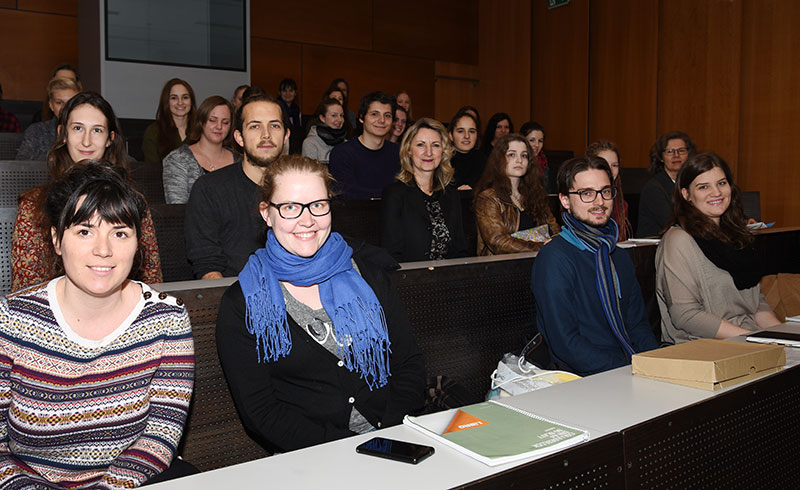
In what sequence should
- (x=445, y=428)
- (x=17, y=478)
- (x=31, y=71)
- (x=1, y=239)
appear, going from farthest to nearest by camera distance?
1. (x=31, y=71)
2. (x=1, y=239)
3. (x=17, y=478)
4. (x=445, y=428)

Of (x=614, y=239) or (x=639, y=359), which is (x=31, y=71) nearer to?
(x=614, y=239)

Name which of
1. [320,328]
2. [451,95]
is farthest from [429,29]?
[320,328]

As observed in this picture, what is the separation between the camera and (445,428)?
128 centimetres

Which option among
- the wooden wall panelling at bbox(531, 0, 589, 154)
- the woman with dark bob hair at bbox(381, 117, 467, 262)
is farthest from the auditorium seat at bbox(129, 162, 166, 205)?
the wooden wall panelling at bbox(531, 0, 589, 154)

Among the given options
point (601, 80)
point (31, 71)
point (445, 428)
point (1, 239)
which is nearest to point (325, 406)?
point (445, 428)

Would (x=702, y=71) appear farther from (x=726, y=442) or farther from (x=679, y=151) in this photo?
(x=726, y=442)

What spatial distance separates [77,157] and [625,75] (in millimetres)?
7328

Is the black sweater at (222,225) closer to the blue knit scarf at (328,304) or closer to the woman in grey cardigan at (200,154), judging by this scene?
the blue knit scarf at (328,304)

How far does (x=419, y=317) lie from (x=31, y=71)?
6.85m

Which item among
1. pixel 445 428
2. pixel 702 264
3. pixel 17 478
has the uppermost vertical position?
pixel 702 264

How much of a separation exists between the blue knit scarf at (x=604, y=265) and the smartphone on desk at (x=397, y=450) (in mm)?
1562

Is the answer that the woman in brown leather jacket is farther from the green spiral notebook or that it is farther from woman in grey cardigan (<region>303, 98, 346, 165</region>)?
the green spiral notebook

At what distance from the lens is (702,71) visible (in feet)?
24.5

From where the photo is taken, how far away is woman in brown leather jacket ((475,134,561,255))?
3.65 metres
